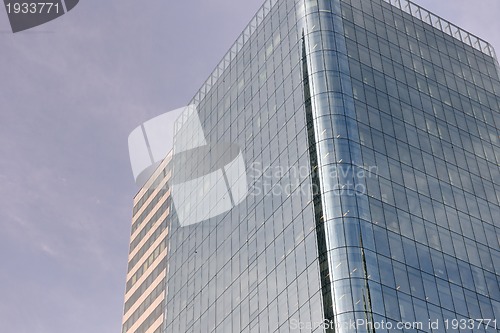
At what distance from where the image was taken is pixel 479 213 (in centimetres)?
8431

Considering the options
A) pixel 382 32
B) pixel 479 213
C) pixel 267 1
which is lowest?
pixel 479 213

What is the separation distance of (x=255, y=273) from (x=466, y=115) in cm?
3420

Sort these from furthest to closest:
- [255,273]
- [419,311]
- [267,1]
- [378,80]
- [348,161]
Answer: [267,1] < [378,80] < [255,273] < [348,161] < [419,311]

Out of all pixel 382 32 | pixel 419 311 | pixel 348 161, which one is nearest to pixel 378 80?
pixel 382 32

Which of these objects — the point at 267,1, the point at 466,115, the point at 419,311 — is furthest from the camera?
the point at 267,1

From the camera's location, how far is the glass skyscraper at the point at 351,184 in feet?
233

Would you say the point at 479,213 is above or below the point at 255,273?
above

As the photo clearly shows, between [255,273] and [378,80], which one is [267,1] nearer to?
[378,80]

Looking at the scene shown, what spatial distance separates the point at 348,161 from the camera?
252 feet

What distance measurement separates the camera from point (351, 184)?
7488cm

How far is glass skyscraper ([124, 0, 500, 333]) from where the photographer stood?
2800 inches

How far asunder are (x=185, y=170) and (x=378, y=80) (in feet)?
111

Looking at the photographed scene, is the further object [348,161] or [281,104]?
[281,104]

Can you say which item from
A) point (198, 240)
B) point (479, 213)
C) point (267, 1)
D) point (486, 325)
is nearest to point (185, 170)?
point (198, 240)
